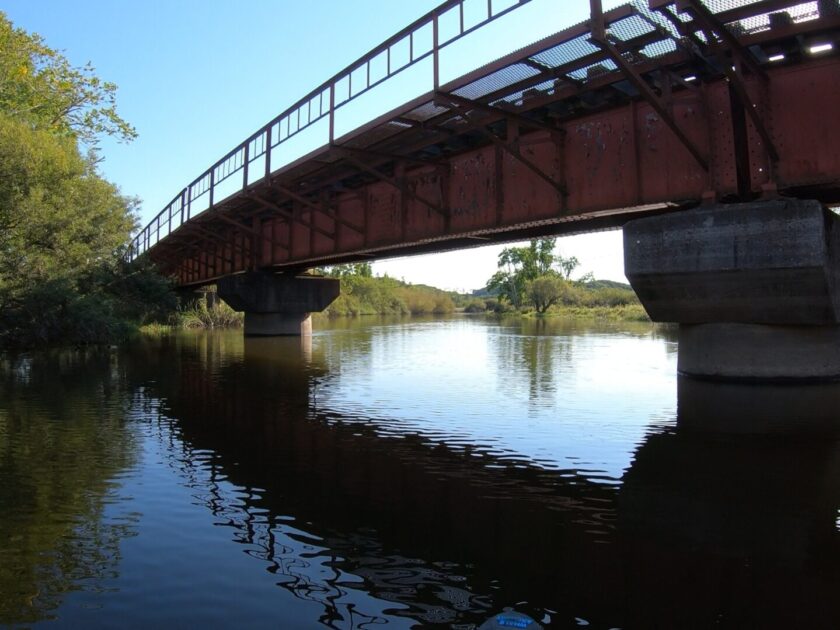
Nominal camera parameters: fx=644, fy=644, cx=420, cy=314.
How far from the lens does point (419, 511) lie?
6.38 meters

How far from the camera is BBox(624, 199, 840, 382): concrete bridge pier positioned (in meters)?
11.8

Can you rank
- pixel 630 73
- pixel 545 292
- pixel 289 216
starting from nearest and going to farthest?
pixel 630 73 < pixel 289 216 < pixel 545 292

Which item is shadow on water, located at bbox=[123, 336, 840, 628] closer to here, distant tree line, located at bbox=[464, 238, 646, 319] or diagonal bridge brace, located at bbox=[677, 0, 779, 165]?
diagonal bridge brace, located at bbox=[677, 0, 779, 165]

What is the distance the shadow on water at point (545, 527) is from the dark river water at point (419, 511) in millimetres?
26

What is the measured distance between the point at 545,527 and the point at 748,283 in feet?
28.7

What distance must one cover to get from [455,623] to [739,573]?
7.56 ft

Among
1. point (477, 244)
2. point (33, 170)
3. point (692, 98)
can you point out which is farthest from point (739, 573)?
point (33, 170)

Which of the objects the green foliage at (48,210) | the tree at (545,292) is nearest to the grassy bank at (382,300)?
the tree at (545,292)

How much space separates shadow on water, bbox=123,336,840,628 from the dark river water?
0.03 m

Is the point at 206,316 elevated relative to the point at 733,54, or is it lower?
lower

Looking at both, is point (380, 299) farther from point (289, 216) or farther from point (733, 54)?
point (733, 54)

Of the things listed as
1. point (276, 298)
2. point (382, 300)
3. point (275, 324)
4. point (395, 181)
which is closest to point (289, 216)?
point (395, 181)

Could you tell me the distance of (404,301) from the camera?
125m

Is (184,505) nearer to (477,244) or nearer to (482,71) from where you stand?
(482,71)
